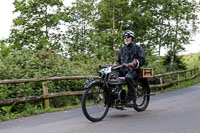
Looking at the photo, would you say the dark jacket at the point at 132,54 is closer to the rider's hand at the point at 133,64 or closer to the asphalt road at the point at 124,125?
the rider's hand at the point at 133,64

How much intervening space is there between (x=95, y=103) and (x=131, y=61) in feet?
5.18

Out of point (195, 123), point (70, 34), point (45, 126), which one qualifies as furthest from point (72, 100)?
point (70, 34)

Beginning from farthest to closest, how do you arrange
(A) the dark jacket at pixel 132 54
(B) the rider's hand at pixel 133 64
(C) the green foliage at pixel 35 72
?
(C) the green foliage at pixel 35 72 → (A) the dark jacket at pixel 132 54 → (B) the rider's hand at pixel 133 64

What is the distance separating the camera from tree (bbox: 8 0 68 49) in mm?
28044

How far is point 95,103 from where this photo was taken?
238 inches

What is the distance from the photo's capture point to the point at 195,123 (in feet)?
17.7

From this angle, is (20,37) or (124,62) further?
(20,37)

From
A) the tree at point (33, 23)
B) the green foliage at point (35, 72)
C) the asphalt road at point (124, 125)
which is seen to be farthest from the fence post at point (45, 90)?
the tree at point (33, 23)

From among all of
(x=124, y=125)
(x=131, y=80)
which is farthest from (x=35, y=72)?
(x=124, y=125)

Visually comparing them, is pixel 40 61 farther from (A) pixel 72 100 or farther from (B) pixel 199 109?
(B) pixel 199 109

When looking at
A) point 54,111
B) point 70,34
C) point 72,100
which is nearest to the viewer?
point 54,111

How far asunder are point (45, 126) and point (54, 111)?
2.41 m

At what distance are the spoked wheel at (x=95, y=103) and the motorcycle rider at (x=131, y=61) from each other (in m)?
0.74

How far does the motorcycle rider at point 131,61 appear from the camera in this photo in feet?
21.6
